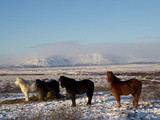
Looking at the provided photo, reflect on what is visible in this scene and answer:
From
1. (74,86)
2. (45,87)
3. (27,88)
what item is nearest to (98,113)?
(74,86)

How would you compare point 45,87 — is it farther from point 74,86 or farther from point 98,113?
point 98,113

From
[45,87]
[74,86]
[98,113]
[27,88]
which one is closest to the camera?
[98,113]

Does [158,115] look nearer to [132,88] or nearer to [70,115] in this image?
[132,88]

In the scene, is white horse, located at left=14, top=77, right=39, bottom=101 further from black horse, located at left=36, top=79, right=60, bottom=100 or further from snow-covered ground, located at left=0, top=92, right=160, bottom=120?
snow-covered ground, located at left=0, top=92, right=160, bottom=120

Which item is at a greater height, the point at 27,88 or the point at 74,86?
the point at 74,86

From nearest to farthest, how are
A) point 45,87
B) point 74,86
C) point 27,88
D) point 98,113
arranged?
point 98,113
point 74,86
point 45,87
point 27,88

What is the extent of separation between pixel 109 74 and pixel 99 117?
2.38 m

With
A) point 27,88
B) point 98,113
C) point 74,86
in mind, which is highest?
point 74,86

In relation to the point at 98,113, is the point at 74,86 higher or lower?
higher

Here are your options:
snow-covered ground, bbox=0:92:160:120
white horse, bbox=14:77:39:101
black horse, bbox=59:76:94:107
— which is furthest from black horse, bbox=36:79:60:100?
black horse, bbox=59:76:94:107

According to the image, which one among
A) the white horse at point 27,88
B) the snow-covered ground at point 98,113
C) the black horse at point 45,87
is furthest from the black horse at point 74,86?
the white horse at point 27,88

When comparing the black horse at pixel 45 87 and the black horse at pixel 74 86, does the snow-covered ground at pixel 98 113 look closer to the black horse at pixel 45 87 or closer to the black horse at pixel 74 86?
the black horse at pixel 74 86

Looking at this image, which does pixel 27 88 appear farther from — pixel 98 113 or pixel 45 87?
pixel 98 113

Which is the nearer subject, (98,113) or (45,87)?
(98,113)
